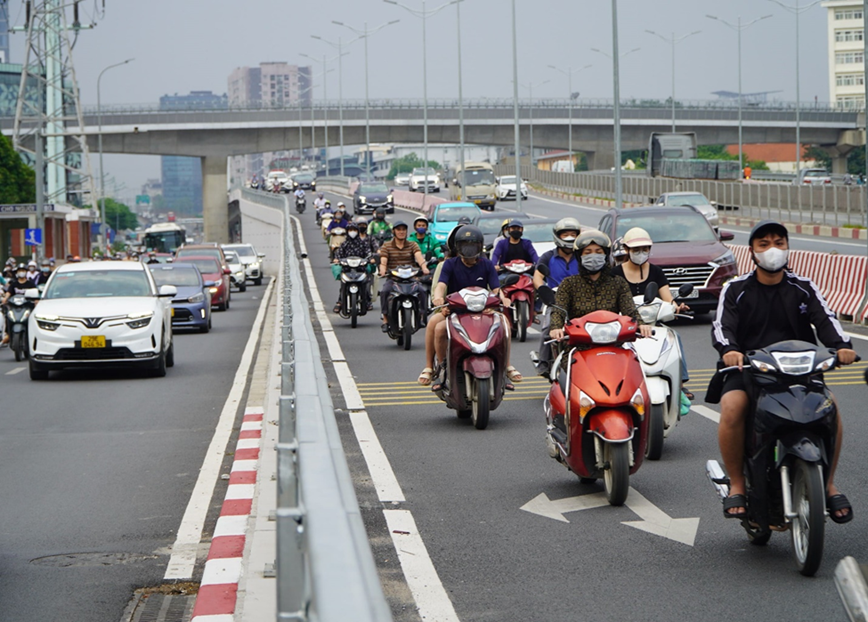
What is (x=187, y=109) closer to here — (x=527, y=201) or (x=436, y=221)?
(x=527, y=201)

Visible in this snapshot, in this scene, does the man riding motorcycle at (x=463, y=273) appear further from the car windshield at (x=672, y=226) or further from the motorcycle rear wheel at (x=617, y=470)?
the car windshield at (x=672, y=226)

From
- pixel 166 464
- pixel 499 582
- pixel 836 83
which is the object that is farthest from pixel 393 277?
pixel 836 83

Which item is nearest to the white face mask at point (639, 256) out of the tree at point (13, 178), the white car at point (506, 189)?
the white car at point (506, 189)

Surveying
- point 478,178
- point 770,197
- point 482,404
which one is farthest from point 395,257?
point 478,178

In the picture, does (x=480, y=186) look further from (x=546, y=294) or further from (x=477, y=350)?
(x=546, y=294)

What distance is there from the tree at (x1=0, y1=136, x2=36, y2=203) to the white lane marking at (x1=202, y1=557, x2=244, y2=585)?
8515 cm

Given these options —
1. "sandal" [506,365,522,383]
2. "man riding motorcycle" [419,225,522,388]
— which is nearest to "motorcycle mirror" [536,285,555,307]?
"sandal" [506,365,522,383]

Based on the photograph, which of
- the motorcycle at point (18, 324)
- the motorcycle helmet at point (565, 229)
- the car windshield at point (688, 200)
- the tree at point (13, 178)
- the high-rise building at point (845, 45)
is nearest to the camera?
the motorcycle helmet at point (565, 229)

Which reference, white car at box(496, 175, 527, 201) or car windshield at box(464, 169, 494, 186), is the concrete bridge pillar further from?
car windshield at box(464, 169, 494, 186)

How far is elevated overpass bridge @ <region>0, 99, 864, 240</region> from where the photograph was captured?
94250 millimetres

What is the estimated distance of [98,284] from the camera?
1875 cm

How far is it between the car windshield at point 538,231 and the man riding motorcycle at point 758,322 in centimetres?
2048

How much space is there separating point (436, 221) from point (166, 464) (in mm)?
30006

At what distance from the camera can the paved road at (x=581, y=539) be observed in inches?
234
